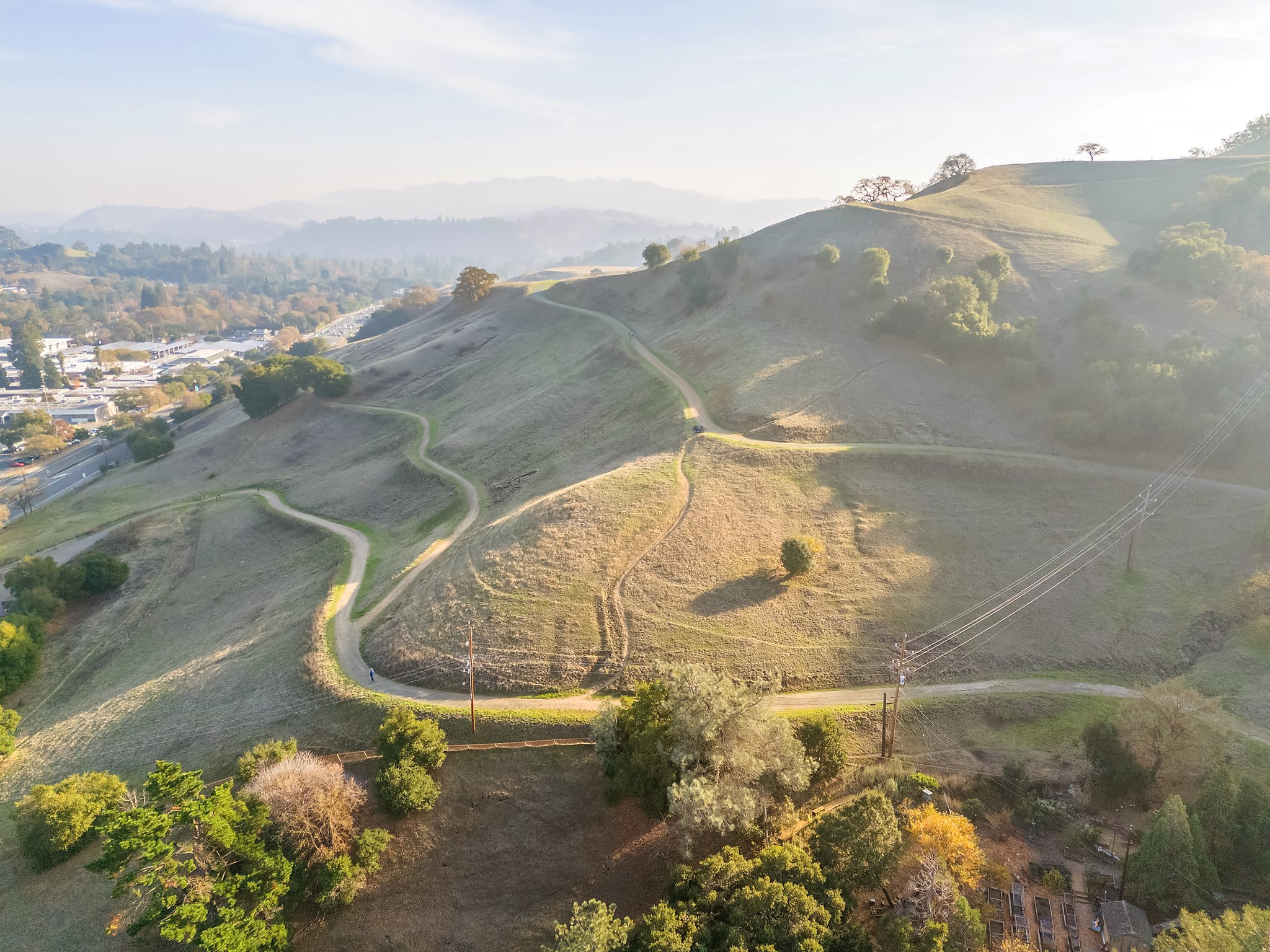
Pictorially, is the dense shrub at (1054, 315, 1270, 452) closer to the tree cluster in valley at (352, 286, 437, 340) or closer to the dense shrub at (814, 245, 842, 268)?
the dense shrub at (814, 245, 842, 268)

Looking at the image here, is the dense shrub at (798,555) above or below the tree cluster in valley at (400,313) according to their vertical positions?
below

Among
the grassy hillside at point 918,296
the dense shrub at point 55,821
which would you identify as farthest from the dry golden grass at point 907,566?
the dense shrub at point 55,821

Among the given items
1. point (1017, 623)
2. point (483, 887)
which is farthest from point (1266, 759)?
point (483, 887)

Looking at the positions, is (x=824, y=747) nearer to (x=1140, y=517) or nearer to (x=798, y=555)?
(x=798, y=555)

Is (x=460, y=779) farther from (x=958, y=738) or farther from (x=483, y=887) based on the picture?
(x=958, y=738)

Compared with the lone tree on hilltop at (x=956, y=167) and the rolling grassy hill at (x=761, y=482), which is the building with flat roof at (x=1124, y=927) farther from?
the lone tree on hilltop at (x=956, y=167)

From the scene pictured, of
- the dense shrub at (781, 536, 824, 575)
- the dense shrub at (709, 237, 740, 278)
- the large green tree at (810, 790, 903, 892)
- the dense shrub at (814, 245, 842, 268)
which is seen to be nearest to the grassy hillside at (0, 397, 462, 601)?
the dense shrub at (781, 536, 824, 575)
